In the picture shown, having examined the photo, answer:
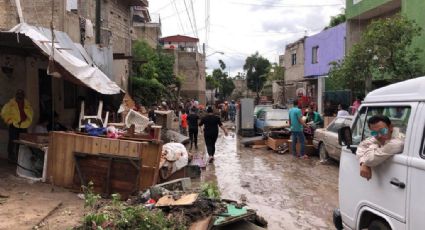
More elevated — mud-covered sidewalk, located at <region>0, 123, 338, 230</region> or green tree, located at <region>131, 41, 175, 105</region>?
green tree, located at <region>131, 41, 175, 105</region>

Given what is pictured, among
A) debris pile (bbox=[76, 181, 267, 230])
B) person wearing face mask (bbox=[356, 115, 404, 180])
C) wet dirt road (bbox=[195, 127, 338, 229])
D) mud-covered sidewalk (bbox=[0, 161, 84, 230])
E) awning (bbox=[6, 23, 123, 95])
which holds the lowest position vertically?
wet dirt road (bbox=[195, 127, 338, 229])

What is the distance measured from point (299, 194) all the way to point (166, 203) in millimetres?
3933

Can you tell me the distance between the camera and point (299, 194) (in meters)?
10.1

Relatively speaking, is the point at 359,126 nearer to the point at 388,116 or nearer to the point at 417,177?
the point at 388,116

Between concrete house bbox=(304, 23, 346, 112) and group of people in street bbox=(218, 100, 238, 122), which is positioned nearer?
concrete house bbox=(304, 23, 346, 112)

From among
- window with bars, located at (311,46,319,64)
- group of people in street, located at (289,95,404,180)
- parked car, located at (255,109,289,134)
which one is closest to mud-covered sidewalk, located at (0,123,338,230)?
group of people in street, located at (289,95,404,180)

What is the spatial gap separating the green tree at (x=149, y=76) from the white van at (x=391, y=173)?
20.3 metres

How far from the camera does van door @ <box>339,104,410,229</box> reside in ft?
14.0

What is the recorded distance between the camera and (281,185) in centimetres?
1105

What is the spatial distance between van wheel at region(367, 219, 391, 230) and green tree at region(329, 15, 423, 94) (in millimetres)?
12217

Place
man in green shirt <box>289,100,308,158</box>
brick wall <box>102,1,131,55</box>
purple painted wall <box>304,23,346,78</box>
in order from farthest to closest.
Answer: purple painted wall <box>304,23,346,78</box>, brick wall <box>102,1,131,55</box>, man in green shirt <box>289,100,308,158</box>

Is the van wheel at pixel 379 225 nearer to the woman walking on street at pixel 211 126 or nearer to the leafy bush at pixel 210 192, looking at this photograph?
the leafy bush at pixel 210 192

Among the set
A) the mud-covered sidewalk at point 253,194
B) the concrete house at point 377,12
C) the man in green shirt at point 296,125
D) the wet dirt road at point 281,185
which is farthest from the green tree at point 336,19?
the mud-covered sidewalk at point 253,194

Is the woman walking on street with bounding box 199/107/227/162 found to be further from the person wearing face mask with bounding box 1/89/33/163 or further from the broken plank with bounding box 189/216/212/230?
the broken plank with bounding box 189/216/212/230
